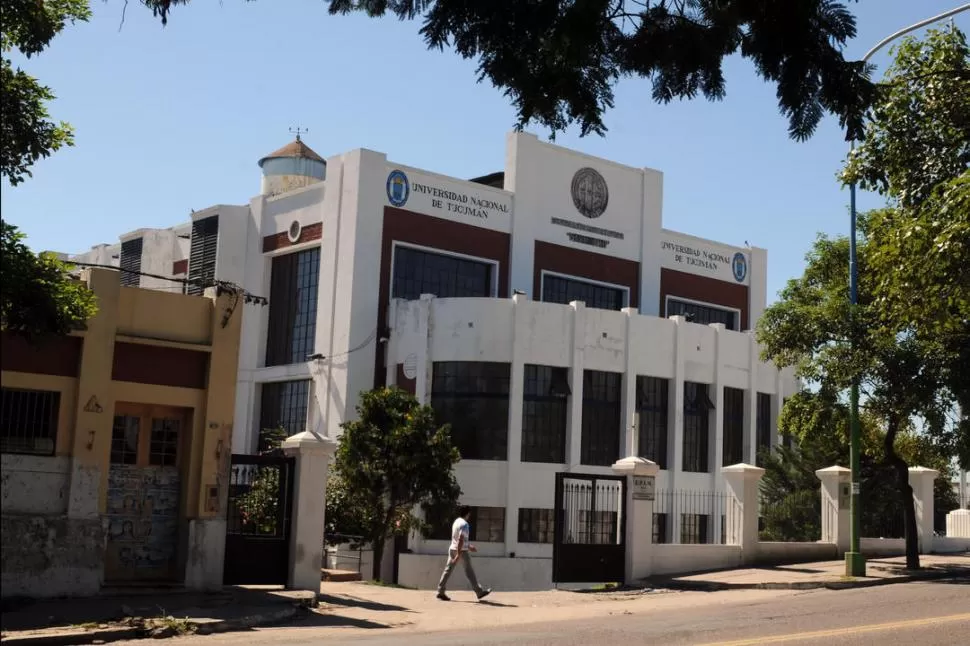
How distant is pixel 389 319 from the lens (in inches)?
1428

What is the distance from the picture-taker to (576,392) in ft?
115

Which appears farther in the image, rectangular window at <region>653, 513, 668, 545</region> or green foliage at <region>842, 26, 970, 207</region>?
rectangular window at <region>653, 513, 668, 545</region>

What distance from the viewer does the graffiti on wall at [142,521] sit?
730 inches

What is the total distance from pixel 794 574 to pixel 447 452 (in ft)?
29.9

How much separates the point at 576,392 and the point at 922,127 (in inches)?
727

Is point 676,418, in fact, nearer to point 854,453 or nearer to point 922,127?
point 854,453

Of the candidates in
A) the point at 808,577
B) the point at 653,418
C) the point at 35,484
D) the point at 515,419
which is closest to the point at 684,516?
the point at 653,418

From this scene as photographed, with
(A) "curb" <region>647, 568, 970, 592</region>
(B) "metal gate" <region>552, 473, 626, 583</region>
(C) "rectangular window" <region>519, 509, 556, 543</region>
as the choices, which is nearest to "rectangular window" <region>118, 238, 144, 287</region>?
(C) "rectangular window" <region>519, 509, 556, 543</region>

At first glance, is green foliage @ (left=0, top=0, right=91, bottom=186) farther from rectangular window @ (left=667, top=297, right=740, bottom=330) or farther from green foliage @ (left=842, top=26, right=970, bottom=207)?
rectangular window @ (left=667, top=297, right=740, bottom=330)

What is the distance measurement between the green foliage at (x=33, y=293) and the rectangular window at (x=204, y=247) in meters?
26.7

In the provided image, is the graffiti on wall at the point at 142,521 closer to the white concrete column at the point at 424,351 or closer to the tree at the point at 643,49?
the tree at the point at 643,49

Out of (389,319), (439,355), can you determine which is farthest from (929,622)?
(389,319)

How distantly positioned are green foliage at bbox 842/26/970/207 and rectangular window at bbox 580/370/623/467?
1823 cm

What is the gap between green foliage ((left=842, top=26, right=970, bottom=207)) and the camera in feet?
57.2
